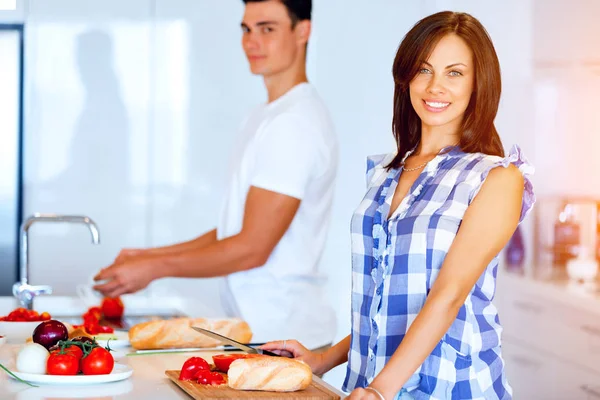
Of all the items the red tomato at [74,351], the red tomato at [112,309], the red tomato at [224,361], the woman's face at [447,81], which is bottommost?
the red tomato at [112,309]

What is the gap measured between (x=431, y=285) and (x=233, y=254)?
111 centimetres

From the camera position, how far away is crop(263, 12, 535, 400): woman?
1600 millimetres

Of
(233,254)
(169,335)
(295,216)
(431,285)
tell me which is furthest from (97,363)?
(295,216)

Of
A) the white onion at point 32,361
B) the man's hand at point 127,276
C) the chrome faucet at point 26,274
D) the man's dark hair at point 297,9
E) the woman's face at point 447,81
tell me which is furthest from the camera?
the man's dark hair at point 297,9

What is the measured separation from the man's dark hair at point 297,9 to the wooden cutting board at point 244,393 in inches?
63.1

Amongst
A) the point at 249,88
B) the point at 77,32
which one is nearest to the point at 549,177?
the point at 249,88

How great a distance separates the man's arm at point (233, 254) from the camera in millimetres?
2691

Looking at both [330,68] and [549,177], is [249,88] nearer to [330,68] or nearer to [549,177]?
[330,68]

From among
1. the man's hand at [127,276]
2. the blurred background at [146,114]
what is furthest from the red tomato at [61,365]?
the blurred background at [146,114]

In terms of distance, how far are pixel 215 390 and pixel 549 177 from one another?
2.21 meters

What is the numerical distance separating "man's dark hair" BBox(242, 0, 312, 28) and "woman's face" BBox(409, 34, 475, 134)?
1.25 m

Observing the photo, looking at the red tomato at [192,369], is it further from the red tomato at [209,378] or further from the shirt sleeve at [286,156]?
the shirt sleeve at [286,156]

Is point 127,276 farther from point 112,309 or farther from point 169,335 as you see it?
point 169,335

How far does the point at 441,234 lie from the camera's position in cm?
165
